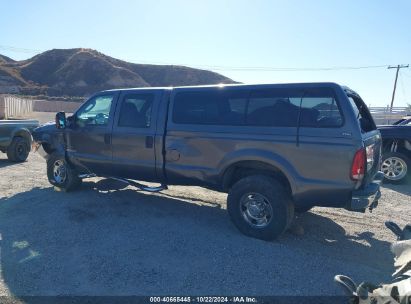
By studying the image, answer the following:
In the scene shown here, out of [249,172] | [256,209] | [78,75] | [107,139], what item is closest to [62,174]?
[107,139]

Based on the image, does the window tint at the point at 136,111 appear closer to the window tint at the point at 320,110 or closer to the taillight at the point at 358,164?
the window tint at the point at 320,110

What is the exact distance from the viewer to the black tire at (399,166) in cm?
797

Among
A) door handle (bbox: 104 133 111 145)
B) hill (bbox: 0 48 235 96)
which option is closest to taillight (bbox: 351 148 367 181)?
door handle (bbox: 104 133 111 145)

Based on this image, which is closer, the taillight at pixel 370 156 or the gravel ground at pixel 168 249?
the gravel ground at pixel 168 249

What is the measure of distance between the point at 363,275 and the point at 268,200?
1.32m

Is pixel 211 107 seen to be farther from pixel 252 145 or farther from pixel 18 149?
pixel 18 149

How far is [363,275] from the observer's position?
12.4ft

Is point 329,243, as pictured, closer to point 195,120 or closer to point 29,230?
point 195,120

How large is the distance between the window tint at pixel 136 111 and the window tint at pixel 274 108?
1.72m

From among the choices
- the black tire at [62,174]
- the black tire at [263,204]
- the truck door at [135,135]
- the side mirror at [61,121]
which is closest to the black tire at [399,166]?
the black tire at [263,204]

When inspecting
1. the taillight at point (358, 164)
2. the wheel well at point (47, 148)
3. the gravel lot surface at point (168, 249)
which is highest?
the taillight at point (358, 164)

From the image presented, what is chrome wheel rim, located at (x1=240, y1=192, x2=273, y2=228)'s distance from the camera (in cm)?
454

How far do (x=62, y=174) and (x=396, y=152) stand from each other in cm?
717

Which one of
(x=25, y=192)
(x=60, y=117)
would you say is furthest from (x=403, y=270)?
(x=25, y=192)
